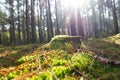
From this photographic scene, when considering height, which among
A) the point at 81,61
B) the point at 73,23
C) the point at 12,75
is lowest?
the point at 12,75

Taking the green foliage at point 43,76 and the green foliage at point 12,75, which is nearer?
the green foliage at point 43,76

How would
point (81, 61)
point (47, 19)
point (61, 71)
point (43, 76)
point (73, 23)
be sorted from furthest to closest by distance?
point (47, 19) → point (73, 23) → point (81, 61) → point (61, 71) → point (43, 76)

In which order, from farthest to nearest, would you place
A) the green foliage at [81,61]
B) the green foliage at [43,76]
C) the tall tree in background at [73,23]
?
the tall tree in background at [73,23] → the green foliage at [81,61] → the green foliage at [43,76]

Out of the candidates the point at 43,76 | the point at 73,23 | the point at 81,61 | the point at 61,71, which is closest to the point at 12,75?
the point at 43,76

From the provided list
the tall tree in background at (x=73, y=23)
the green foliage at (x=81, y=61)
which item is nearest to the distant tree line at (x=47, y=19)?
the tall tree in background at (x=73, y=23)

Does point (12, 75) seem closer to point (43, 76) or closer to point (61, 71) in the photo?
point (43, 76)

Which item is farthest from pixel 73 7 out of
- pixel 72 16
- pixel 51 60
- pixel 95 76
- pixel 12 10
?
pixel 12 10

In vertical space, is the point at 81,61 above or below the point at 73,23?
below

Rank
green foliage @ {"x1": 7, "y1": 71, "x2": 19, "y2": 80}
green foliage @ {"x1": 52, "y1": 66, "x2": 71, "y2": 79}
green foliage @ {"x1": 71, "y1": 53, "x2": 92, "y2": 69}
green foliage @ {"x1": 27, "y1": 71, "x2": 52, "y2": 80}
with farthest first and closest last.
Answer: green foliage @ {"x1": 71, "y1": 53, "x2": 92, "y2": 69} < green foliage @ {"x1": 7, "y1": 71, "x2": 19, "y2": 80} < green foliage @ {"x1": 52, "y1": 66, "x2": 71, "y2": 79} < green foliage @ {"x1": 27, "y1": 71, "x2": 52, "y2": 80}

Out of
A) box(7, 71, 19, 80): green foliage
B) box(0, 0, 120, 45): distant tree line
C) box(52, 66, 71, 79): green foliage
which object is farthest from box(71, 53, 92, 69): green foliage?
box(0, 0, 120, 45): distant tree line

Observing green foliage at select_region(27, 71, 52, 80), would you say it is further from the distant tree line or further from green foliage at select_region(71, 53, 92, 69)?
the distant tree line

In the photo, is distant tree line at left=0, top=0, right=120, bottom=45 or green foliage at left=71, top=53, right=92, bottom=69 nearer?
green foliage at left=71, top=53, right=92, bottom=69

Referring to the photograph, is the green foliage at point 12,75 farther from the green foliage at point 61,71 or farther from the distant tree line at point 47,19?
the distant tree line at point 47,19

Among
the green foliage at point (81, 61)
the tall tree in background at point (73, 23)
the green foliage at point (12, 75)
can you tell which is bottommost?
the green foliage at point (12, 75)
